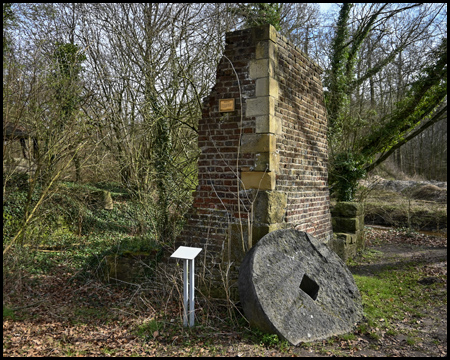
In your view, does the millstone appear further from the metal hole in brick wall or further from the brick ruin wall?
the brick ruin wall

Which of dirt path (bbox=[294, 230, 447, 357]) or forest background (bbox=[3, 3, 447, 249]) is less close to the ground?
forest background (bbox=[3, 3, 447, 249])

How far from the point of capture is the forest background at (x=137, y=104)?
19.3 feet

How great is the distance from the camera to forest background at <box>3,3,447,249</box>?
589cm

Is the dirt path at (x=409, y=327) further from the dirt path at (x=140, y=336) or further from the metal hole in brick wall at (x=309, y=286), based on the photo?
the metal hole in brick wall at (x=309, y=286)

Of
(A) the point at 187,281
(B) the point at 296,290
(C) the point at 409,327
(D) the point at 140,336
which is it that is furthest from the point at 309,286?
(D) the point at 140,336

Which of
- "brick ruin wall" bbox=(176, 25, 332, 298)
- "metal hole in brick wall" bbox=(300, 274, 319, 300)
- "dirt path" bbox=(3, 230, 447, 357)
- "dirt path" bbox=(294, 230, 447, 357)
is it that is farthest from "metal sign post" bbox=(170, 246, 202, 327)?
"metal hole in brick wall" bbox=(300, 274, 319, 300)

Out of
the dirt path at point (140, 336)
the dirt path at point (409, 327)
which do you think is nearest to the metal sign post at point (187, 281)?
the dirt path at point (140, 336)

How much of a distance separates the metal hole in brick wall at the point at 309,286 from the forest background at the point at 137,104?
8.98 feet

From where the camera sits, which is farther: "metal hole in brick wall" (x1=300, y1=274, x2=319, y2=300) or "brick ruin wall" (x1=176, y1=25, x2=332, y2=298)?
"brick ruin wall" (x1=176, y1=25, x2=332, y2=298)

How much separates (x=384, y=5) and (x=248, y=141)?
7.41 meters

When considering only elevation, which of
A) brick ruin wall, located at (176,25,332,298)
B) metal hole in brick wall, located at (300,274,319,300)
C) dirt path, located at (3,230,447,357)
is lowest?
dirt path, located at (3,230,447,357)

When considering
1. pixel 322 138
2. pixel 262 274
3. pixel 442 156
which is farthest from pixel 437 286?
pixel 442 156

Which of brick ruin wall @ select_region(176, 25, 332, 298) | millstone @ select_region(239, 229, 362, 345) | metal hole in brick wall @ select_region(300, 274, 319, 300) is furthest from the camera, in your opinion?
brick ruin wall @ select_region(176, 25, 332, 298)

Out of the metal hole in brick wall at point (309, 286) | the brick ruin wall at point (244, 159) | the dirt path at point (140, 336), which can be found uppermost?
the brick ruin wall at point (244, 159)
